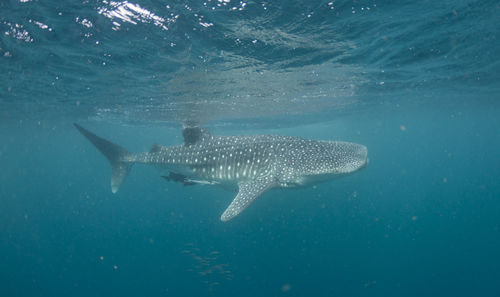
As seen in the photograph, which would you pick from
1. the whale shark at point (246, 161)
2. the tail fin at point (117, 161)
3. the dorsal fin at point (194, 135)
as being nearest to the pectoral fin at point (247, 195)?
the whale shark at point (246, 161)

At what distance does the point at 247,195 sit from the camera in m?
6.39

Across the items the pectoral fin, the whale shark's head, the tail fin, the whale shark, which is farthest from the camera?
the tail fin

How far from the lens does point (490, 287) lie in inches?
814

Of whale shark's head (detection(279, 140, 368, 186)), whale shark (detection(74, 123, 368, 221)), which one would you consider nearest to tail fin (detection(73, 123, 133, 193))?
whale shark (detection(74, 123, 368, 221))

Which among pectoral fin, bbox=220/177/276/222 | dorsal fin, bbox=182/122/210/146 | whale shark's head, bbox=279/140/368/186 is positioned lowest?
pectoral fin, bbox=220/177/276/222

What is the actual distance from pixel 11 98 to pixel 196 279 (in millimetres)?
16870

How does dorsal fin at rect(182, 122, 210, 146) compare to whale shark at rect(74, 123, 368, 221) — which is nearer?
whale shark at rect(74, 123, 368, 221)

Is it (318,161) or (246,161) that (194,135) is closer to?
(246,161)

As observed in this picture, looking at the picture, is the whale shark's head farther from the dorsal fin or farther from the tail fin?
the tail fin

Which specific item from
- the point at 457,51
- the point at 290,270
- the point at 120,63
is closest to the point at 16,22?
the point at 120,63

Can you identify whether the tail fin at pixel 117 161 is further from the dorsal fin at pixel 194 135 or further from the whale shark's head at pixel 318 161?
the whale shark's head at pixel 318 161

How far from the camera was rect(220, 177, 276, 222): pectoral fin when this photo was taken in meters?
5.79

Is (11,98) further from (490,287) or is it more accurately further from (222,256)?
(490,287)

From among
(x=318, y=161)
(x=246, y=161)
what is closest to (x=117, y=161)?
(x=246, y=161)
